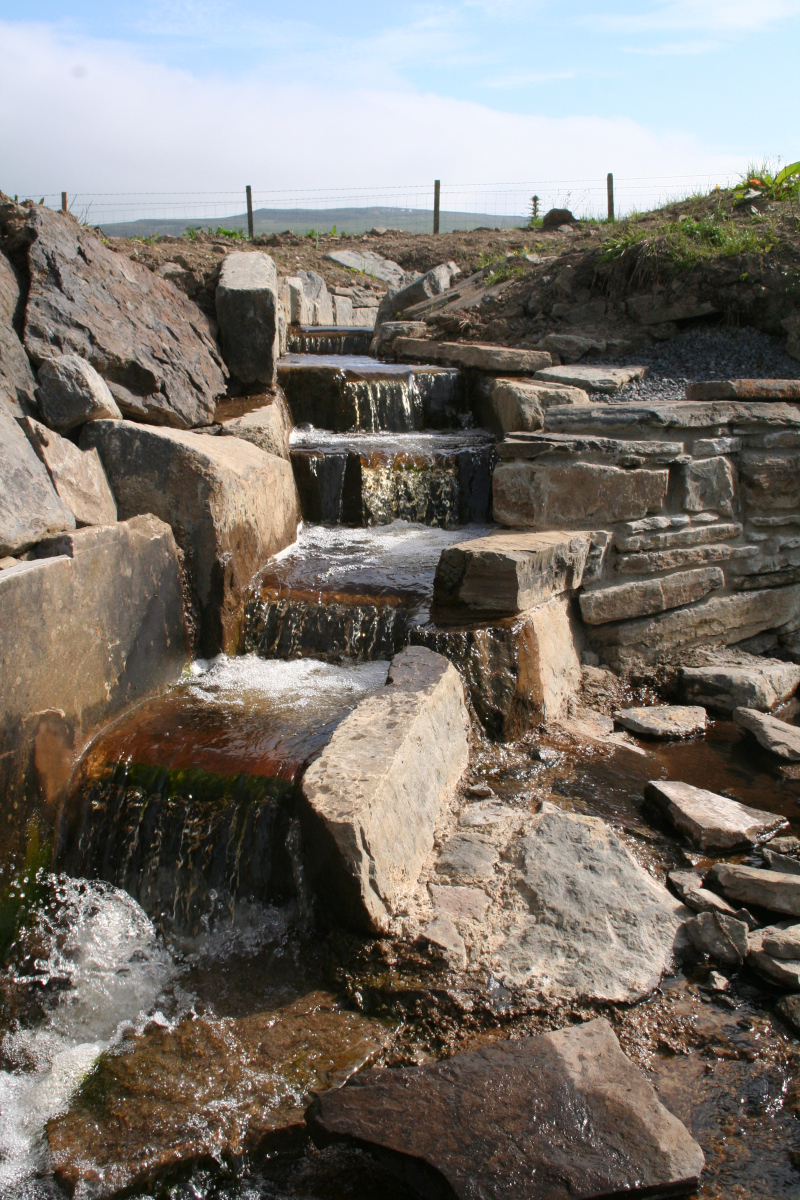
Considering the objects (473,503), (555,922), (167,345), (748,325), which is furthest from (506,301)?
(555,922)

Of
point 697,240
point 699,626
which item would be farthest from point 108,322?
point 697,240

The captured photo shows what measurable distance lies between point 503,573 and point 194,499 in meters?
1.69

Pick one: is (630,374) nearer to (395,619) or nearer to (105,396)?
(395,619)

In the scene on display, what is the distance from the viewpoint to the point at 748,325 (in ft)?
24.2

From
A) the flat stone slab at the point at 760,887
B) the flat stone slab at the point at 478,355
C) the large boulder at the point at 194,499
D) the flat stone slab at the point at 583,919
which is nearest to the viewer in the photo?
the flat stone slab at the point at 583,919

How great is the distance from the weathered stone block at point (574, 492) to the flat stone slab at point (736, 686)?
995 millimetres

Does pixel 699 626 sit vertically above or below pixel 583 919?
above

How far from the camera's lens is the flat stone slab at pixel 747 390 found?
527 centimetres

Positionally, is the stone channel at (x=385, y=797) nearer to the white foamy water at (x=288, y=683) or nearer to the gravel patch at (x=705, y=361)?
the white foamy water at (x=288, y=683)

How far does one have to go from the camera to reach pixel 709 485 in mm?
5129

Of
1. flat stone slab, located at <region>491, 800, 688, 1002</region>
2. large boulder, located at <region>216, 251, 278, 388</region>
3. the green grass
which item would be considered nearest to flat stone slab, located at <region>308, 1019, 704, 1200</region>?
flat stone slab, located at <region>491, 800, 688, 1002</region>

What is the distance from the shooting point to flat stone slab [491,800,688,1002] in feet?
8.81

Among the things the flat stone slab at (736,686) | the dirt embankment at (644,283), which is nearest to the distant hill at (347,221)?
the dirt embankment at (644,283)

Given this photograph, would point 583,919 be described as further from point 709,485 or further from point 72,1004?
point 709,485
